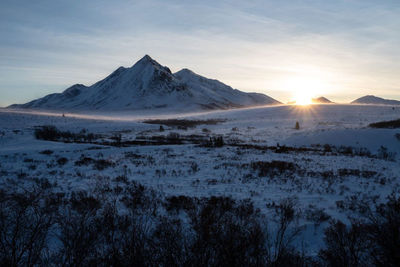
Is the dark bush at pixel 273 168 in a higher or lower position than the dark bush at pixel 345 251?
lower

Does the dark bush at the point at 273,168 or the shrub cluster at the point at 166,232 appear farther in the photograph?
the dark bush at the point at 273,168

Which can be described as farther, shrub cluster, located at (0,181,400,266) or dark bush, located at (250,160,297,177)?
dark bush, located at (250,160,297,177)

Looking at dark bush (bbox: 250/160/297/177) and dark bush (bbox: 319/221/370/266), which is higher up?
dark bush (bbox: 319/221/370/266)

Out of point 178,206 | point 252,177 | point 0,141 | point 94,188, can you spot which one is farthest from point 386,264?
point 0,141

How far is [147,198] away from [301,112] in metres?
75.7

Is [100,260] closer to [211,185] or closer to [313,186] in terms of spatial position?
[211,185]

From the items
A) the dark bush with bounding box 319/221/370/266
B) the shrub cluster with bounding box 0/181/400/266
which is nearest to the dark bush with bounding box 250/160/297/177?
the shrub cluster with bounding box 0/181/400/266

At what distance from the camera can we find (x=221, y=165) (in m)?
15.8

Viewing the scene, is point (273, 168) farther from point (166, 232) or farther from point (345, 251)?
point (166, 232)

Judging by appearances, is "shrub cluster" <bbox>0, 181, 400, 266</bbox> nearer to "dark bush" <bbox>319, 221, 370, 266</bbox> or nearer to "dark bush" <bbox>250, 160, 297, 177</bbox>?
"dark bush" <bbox>319, 221, 370, 266</bbox>

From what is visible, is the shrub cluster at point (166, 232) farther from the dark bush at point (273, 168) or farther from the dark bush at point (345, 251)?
the dark bush at point (273, 168)

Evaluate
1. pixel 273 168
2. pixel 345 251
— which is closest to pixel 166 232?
pixel 345 251

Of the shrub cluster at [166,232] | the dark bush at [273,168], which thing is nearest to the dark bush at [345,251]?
the shrub cluster at [166,232]

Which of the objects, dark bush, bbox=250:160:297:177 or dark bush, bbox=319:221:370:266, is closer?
dark bush, bbox=319:221:370:266
